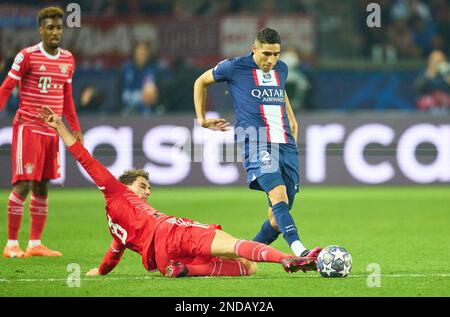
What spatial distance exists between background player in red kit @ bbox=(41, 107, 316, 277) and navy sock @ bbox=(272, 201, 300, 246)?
0.35 m

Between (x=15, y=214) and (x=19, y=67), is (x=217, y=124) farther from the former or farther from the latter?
(x=15, y=214)

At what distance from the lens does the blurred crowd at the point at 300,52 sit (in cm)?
1727

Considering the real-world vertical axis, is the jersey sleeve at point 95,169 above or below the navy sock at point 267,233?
above

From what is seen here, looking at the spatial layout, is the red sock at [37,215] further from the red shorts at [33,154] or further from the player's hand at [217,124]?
the player's hand at [217,124]

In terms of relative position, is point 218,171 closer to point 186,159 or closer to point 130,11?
point 186,159

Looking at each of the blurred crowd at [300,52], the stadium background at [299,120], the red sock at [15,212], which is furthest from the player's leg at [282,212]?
the blurred crowd at [300,52]

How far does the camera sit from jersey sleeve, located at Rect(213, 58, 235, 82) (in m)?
8.67

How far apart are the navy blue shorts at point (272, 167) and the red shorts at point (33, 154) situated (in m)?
2.26

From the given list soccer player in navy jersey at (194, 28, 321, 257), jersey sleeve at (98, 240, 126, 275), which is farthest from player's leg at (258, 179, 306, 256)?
jersey sleeve at (98, 240, 126, 275)

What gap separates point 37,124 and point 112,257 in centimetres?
235

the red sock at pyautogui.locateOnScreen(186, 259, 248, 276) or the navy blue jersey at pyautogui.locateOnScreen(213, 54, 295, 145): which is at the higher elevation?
the navy blue jersey at pyautogui.locateOnScreen(213, 54, 295, 145)

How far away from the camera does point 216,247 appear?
24.8 ft

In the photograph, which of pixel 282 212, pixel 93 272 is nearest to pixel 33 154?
pixel 93 272

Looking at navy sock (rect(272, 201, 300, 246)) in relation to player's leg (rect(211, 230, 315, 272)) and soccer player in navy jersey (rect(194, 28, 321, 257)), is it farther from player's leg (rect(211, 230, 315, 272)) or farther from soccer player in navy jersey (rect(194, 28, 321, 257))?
player's leg (rect(211, 230, 315, 272))
